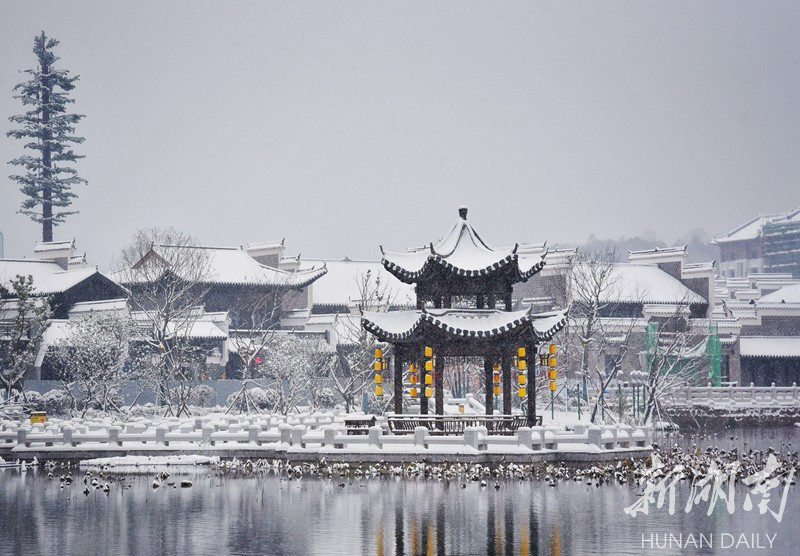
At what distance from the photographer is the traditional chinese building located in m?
35.0

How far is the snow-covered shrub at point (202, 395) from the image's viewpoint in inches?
2176

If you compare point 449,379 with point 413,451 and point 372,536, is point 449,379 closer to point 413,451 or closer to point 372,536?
point 413,451

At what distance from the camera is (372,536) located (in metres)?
21.2

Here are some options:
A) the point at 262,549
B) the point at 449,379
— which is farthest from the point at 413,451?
the point at 449,379

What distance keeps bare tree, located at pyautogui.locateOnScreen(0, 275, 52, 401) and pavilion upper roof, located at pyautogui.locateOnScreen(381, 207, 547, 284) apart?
21118 mm

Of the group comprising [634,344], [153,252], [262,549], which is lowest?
[262,549]

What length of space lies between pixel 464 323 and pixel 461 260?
2.13 meters

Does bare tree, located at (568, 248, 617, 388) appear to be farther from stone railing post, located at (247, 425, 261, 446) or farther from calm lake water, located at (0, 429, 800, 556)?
calm lake water, located at (0, 429, 800, 556)

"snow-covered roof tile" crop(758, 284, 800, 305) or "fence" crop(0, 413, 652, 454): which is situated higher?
"snow-covered roof tile" crop(758, 284, 800, 305)

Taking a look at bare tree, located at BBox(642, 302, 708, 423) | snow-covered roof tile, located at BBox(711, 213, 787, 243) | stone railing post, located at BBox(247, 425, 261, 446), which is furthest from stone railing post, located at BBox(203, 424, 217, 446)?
snow-covered roof tile, located at BBox(711, 213, 787, 243)

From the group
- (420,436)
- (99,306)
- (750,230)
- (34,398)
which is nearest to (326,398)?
A: (99,306)

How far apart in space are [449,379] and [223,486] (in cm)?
3002

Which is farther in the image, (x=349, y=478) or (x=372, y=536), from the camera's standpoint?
(x=349, y=478)

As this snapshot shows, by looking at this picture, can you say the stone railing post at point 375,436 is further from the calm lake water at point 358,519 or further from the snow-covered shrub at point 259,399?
the snow-covered shrub at point 259,399
